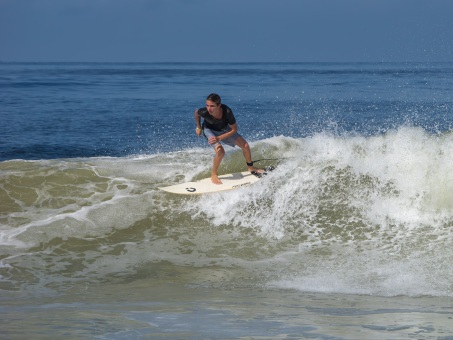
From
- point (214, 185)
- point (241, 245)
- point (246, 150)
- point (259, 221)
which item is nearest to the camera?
point (241, 245)

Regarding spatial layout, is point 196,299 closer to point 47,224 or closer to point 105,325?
point 105,325

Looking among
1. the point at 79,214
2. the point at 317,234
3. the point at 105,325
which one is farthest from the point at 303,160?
the point at 105,325

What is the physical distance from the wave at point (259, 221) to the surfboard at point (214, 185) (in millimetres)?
142

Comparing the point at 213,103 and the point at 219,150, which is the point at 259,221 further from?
the point at 213,103

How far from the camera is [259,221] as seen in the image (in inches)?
377

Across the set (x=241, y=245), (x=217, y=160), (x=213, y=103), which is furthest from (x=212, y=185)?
(x=241, y=245)

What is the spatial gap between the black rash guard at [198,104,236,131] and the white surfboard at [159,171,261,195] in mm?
864

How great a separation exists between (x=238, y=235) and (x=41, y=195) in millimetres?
3517

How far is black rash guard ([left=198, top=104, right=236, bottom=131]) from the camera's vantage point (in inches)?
399

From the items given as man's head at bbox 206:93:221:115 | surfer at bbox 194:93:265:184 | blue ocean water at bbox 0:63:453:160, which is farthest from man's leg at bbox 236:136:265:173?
blue ocean water at bbox 0:63:453:160

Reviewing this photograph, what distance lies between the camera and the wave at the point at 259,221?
762 centimetres

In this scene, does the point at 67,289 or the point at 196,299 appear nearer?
the point at 196,299

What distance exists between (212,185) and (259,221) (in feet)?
3.92

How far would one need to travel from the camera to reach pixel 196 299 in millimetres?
6367
